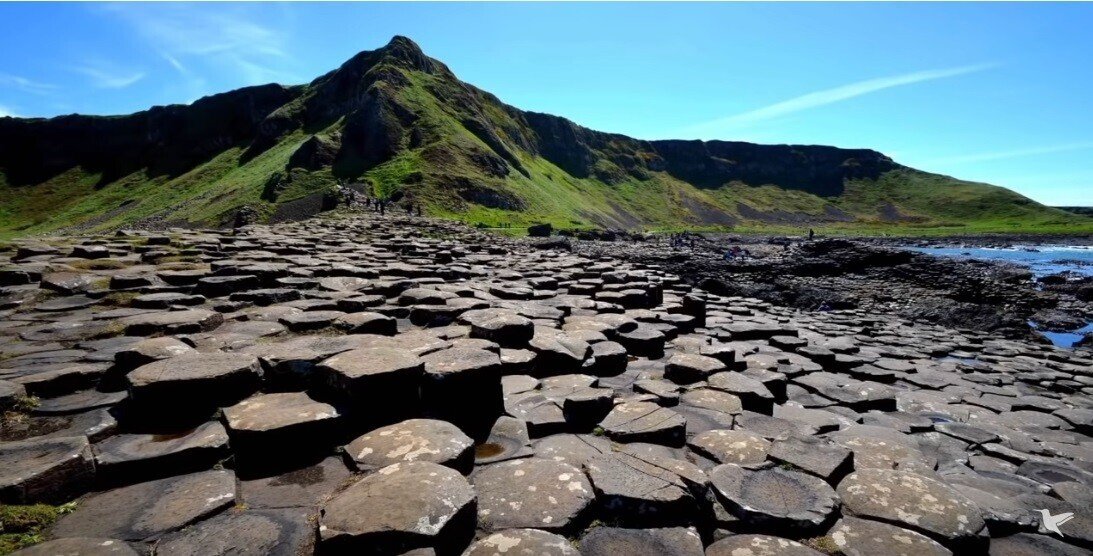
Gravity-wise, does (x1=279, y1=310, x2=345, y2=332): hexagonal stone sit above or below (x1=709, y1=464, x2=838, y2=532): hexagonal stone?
above

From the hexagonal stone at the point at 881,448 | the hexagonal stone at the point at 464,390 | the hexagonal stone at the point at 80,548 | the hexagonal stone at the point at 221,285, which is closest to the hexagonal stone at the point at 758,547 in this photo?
the hexagonal stone at the point at 881,448

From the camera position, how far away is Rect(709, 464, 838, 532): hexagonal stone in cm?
Answer: 251

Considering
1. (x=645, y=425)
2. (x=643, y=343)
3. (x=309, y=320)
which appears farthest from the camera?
(x=643, y=343)

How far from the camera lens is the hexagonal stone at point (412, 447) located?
2571 millimetres

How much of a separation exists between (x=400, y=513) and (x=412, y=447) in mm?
668

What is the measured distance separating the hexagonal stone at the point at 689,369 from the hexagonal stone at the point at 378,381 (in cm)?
274

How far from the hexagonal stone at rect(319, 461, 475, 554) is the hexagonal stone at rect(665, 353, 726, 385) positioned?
10.1ft

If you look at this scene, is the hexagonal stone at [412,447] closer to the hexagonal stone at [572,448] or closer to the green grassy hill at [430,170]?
the hexagonal stone at [572,448]

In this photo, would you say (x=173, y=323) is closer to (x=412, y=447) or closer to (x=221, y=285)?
(x=221, y=285)

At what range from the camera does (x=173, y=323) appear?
4.41 meters

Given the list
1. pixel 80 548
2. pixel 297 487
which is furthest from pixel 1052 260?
pixel 80 548

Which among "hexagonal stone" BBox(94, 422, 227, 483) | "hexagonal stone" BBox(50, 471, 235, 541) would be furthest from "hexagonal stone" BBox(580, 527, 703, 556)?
"hexagonal stone" BBox(94, 422, 227, 483)

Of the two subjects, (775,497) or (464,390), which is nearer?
(775,497)

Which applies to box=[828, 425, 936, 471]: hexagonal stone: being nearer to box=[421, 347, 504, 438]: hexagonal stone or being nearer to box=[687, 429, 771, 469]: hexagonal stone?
box=[687, 429, 771, 469]: hexagonal stone
